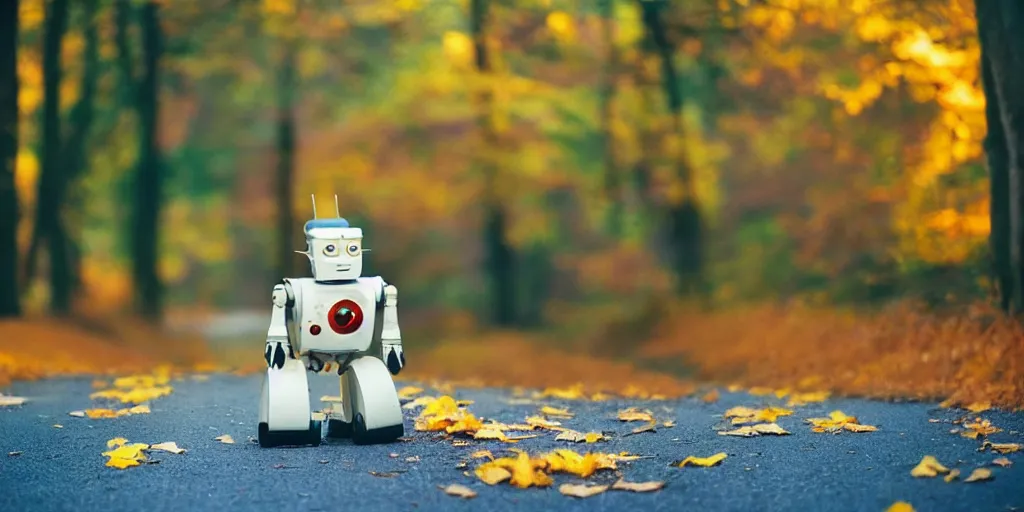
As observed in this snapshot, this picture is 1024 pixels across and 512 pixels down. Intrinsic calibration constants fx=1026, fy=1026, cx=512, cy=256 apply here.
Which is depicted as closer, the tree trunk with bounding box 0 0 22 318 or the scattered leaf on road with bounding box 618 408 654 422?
the scattered leaf on road with bounding box 618 408 654 422

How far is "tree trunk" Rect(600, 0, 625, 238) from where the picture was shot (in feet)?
65.8

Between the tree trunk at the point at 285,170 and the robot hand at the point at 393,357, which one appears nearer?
the robot hand at the point at 393,357

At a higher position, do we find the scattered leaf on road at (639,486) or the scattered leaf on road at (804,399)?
the scattered leaf on road at (639,486)

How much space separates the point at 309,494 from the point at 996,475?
335cm

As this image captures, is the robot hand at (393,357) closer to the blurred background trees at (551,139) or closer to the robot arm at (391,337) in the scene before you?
the robot arm at (391,337)

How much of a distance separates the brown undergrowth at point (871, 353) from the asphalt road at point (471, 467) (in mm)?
951

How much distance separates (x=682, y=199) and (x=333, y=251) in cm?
1243

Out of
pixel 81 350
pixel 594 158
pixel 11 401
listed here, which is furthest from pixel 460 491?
pixel 594 158

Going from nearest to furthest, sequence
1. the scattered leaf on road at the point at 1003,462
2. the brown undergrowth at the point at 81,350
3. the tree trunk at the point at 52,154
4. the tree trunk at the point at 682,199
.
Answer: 1. the scattered leaf on road at the point at 1003,462
2. the brown undergrowth at the point at 81,350
3. the tree trunk at the point at 52,154
4. the tree trunk at the point at 682,199

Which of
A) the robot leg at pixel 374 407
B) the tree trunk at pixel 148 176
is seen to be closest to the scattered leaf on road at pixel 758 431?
the robot leg at pixel 374 407

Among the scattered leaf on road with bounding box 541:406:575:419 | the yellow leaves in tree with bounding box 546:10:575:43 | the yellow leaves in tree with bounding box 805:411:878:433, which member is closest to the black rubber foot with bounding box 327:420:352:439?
the scattered leaf on road with bounding box 541:406:575:419

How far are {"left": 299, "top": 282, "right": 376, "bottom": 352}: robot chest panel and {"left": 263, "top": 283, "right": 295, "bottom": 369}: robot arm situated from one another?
13 cm

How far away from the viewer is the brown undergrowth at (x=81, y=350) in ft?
37.2

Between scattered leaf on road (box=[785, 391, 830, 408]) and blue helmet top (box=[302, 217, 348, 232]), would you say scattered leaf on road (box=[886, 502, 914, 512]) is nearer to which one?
scattered leaf on road (box=[785, 391, 830, 408])
